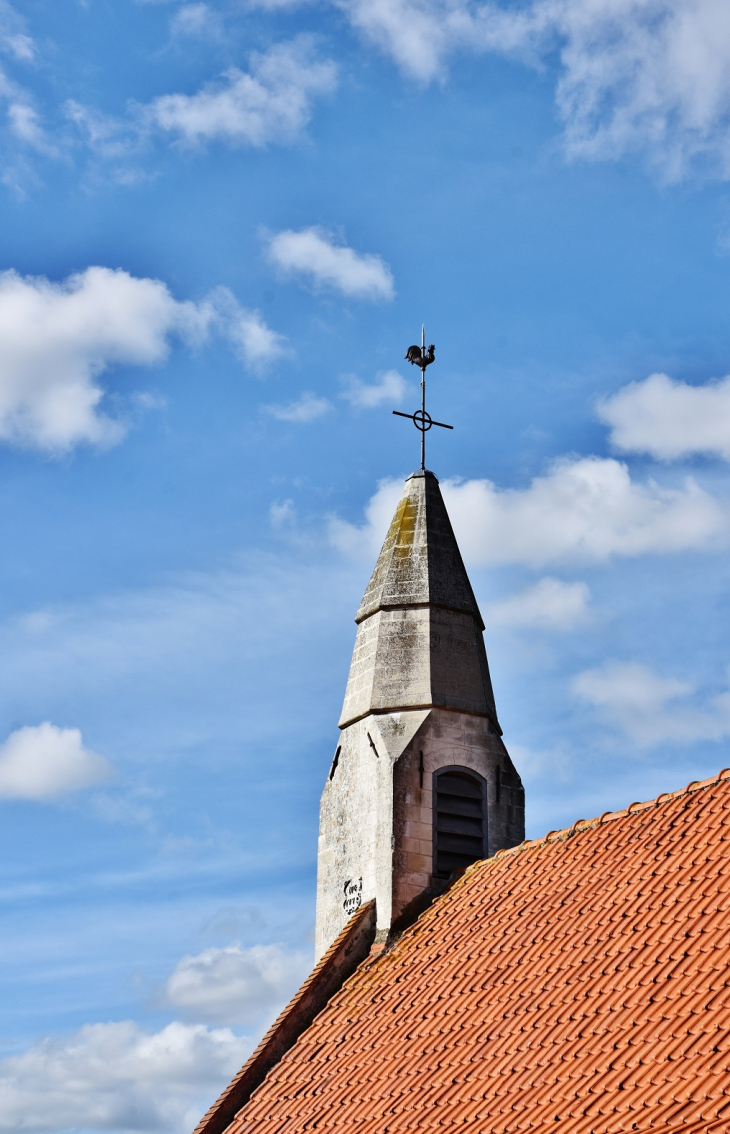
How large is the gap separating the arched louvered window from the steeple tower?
1cm

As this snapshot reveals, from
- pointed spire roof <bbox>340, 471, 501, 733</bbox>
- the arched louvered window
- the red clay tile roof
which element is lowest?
the red clay tile roof

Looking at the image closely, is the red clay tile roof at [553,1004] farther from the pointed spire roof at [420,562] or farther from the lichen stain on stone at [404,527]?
the lichen stain on stone at [404,527]

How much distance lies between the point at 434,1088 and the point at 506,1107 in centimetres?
162

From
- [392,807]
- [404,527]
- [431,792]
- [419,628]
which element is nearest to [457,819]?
[431,792]

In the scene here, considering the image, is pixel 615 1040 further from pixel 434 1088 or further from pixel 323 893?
pixel 323 893

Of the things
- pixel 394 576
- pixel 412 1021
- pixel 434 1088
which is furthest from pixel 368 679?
pixel 434 1088

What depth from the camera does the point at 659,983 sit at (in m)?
13.4

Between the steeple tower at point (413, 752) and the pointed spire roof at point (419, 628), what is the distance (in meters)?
0.02

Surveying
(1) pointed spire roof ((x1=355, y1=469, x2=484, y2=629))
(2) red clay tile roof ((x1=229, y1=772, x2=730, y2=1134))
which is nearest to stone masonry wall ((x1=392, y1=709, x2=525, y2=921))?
(2) red clay tile roof ((x1=229, y1=772, x2=730, y2=1134))

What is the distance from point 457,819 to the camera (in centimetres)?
2131

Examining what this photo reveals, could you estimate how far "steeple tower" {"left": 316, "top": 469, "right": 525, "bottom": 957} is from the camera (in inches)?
818

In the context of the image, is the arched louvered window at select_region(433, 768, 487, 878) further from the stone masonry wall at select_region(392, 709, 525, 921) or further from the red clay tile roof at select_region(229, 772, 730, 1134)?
the red clay tile roof at select_region(229, 772, 730, 1134)

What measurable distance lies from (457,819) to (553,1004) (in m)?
6.81

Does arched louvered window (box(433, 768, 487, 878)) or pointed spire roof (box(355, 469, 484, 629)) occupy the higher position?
pointed spire roof (box(355, 469, 484, 629))
